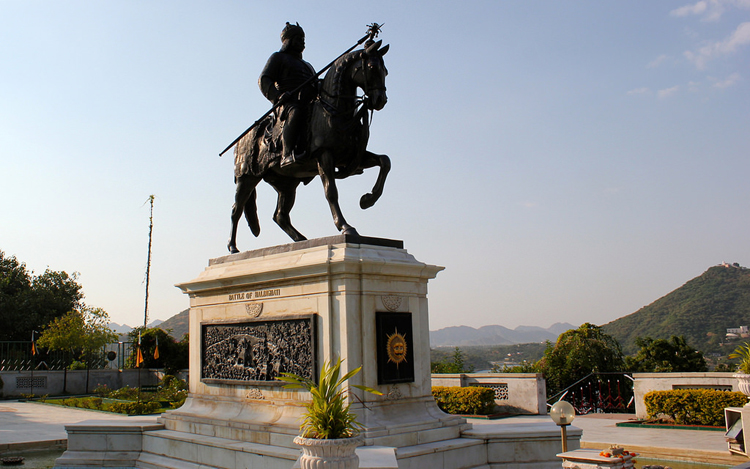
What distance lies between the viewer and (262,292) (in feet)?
30.7

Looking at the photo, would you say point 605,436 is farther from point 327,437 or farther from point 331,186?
point 327,437

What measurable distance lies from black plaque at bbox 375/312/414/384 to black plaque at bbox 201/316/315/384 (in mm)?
934

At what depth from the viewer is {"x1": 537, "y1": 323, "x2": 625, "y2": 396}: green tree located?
2059 centimetres

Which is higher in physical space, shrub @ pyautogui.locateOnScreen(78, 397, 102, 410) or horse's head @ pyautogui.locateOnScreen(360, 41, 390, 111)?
horse's head @ pyautogui.locateOnScreen(360, 41, 390, 111)

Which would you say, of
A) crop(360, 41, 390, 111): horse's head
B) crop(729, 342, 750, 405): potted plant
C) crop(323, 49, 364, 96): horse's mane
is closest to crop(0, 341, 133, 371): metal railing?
crop(323, 49, 364, 96): horse's mane

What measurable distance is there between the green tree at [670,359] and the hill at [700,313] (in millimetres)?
32148

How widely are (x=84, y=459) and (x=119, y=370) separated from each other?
80.0 ft

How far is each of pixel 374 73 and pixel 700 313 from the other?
57.4 metres

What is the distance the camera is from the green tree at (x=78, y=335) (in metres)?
32.2

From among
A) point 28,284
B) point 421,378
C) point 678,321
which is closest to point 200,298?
point 421,378

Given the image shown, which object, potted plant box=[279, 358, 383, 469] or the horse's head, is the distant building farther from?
potted plant box=[279, 358, 383, 469]

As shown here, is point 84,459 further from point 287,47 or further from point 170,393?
point 170,393

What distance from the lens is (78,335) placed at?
107 feet

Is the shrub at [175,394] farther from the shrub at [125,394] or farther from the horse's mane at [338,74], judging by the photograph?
the horse's mane at [338,74]
